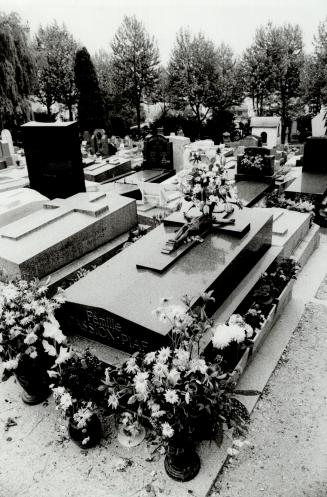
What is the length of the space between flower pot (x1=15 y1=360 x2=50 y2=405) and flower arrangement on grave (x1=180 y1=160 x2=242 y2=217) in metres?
3.36

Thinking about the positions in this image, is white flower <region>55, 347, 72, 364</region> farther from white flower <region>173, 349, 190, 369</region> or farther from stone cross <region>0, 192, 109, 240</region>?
stone cross <region>0, 192, 109, 240</region>

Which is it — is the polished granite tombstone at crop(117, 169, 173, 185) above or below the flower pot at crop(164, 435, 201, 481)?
above

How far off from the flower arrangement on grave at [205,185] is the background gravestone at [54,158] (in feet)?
12.5

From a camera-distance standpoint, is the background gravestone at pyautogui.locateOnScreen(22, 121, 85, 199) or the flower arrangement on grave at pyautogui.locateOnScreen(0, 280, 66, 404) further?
the background gravestone at pyautogui.locateOnScreen(22, 121, 85, 199)

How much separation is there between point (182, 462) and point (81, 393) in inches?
49.1

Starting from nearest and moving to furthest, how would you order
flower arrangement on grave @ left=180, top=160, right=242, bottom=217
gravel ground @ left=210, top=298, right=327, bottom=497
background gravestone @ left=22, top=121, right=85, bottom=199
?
gravel ground @ left=210, top=298, right=327, bottom=497 < flower arrangement on grave @ left=180, top=160, right=242, bottom=217 < background gravestone @ left=22, top=121, right=85, bottom=199

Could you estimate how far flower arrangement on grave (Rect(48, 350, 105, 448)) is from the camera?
4.09 metres

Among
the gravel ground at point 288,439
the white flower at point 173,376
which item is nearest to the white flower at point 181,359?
the white flower at point 173,376

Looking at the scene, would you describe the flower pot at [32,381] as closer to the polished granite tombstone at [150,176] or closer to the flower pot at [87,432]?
the flower pot at [87,432]

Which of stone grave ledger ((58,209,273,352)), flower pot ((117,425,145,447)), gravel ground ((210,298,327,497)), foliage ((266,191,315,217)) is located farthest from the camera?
foliage ((266,191,315,217))

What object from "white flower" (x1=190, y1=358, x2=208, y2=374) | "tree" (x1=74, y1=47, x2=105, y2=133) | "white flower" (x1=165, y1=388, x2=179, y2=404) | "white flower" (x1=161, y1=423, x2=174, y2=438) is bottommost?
"white flower" (x1=161, y1=423, x2=174, y2=438)

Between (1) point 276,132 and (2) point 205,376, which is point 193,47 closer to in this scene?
(1) point 276,132

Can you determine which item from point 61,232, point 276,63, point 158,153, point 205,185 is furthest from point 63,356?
point 276,63

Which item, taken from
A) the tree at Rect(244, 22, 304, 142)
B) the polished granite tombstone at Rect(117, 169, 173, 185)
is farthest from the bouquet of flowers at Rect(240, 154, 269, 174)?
the tree at Rect(244, 22, 304, 142)
